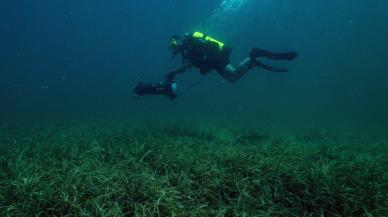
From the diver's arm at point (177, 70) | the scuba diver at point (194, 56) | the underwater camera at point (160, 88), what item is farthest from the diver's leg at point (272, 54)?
the underwater camera at point (160, 88)

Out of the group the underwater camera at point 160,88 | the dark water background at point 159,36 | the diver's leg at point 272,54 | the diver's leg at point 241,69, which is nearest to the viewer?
the underwater camera at point 160,88

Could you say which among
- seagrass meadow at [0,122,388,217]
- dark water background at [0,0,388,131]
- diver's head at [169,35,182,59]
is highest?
dark water background at [0,0,388,131]

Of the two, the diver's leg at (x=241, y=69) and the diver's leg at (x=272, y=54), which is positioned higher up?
the diver's leg at (x=272, y=54)

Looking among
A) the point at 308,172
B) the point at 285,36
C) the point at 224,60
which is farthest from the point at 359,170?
the point at 285,36

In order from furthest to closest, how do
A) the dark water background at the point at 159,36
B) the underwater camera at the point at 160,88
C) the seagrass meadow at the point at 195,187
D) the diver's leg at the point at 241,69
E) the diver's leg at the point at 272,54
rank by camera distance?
the dark water background at the point at 159,36 → the diver's leg at the point at 241,69 → the diver's leg at the point at 272,54 → the underwater camera at the point at 160,88 → the seagrass meadow at the point at 195,187

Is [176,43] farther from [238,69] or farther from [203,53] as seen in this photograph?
[238,69]

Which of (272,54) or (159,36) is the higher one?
(159,36)

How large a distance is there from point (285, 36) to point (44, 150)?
14466 centimetres

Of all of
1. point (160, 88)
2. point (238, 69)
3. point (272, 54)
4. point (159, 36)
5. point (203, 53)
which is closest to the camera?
point (160, 88)

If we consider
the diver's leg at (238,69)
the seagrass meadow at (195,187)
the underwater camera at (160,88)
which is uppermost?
the diver's leg at (238,69)

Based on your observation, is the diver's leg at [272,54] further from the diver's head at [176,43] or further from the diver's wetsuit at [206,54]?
the diver's head at [176,43]

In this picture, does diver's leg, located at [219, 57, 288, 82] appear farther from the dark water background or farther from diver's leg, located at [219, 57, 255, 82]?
the dark water background

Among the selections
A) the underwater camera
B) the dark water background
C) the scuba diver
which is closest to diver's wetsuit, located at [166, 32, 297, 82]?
the scuba diver

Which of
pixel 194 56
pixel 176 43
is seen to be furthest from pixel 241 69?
pixel 176 43
